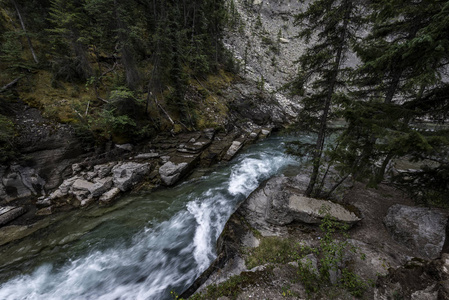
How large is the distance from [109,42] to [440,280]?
1955 centimetres

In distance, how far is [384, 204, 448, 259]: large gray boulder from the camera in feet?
15.1

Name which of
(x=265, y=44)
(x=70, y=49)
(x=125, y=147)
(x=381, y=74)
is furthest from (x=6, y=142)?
(x=265, y=44)

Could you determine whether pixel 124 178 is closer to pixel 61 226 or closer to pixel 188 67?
pixel 61 226

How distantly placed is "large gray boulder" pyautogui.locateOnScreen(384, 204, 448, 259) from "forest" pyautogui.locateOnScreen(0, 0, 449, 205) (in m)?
0.72

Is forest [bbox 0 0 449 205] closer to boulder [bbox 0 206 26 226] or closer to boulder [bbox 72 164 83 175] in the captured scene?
boulder [bbox 72 164 83 175]

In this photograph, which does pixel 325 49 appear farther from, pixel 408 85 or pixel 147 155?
pixel 147 155

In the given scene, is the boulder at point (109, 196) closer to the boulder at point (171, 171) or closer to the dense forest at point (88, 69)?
the boulder at point (171, 171)

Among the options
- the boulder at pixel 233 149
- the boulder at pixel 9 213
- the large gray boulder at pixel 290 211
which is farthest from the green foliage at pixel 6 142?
the boulder at pixel 233 149

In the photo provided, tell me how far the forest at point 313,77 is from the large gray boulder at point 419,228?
28.2 inches

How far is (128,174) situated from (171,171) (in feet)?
7.81

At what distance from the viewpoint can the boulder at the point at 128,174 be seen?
866 cm

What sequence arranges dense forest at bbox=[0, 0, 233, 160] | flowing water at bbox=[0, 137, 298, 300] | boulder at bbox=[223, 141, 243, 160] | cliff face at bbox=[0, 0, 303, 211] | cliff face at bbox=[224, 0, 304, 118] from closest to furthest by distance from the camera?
1. flowing water at bbox=[0, 137, 298, 300]
2. cliff face at bbox=[0, 0, 303, 211]
3. dense forest at bbox=[0, 0, 233, 160]
4. boulder at bbox=[223, 141, 243, 160]
5. cliff face at bbox=[224, 0, 304, 118]

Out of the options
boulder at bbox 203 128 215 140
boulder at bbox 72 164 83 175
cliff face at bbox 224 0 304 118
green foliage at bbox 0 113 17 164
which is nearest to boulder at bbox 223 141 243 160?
boulder at bbox 203 128 215 140

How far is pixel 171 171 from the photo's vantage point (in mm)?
9742
